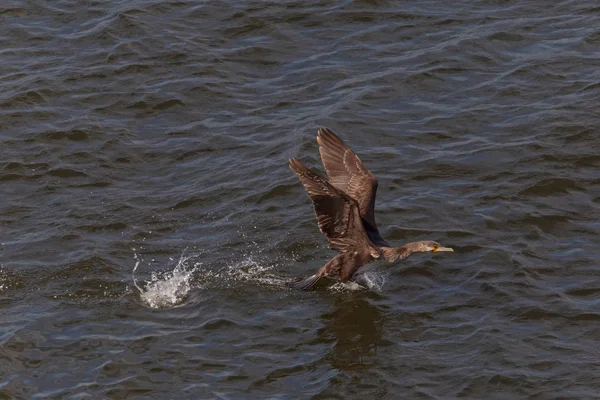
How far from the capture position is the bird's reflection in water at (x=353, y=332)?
10656 mm

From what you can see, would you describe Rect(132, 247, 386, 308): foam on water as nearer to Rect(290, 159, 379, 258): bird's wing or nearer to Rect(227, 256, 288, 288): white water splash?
Rect(227, 256, 288, 288): white water splash

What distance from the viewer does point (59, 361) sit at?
34.3 ft

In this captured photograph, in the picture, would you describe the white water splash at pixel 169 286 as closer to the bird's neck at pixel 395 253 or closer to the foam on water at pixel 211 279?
the foam on water at pixel 211 279

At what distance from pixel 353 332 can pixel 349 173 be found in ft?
6.49

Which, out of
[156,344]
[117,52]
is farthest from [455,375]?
[117,52]

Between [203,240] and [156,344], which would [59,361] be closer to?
[156,344]

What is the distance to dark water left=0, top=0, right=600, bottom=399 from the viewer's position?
1046 cm

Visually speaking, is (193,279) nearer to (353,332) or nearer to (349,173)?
(353,332)

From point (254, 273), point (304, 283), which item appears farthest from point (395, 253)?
point (254, 273)

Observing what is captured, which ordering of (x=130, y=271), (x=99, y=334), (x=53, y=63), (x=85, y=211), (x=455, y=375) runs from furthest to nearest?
(x=53, y=63) → (x=85, y=211) → (x=130, y=271) → (x=99, y=334) → (x=455, y=375)

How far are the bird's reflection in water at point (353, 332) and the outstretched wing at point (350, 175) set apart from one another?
2.48 ft

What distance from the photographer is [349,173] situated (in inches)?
489

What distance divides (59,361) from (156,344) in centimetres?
89

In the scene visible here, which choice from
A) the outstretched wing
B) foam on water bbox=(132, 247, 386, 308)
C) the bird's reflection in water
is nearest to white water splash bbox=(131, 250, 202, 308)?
foam on water bbox=(132, 247, 386, 308)
